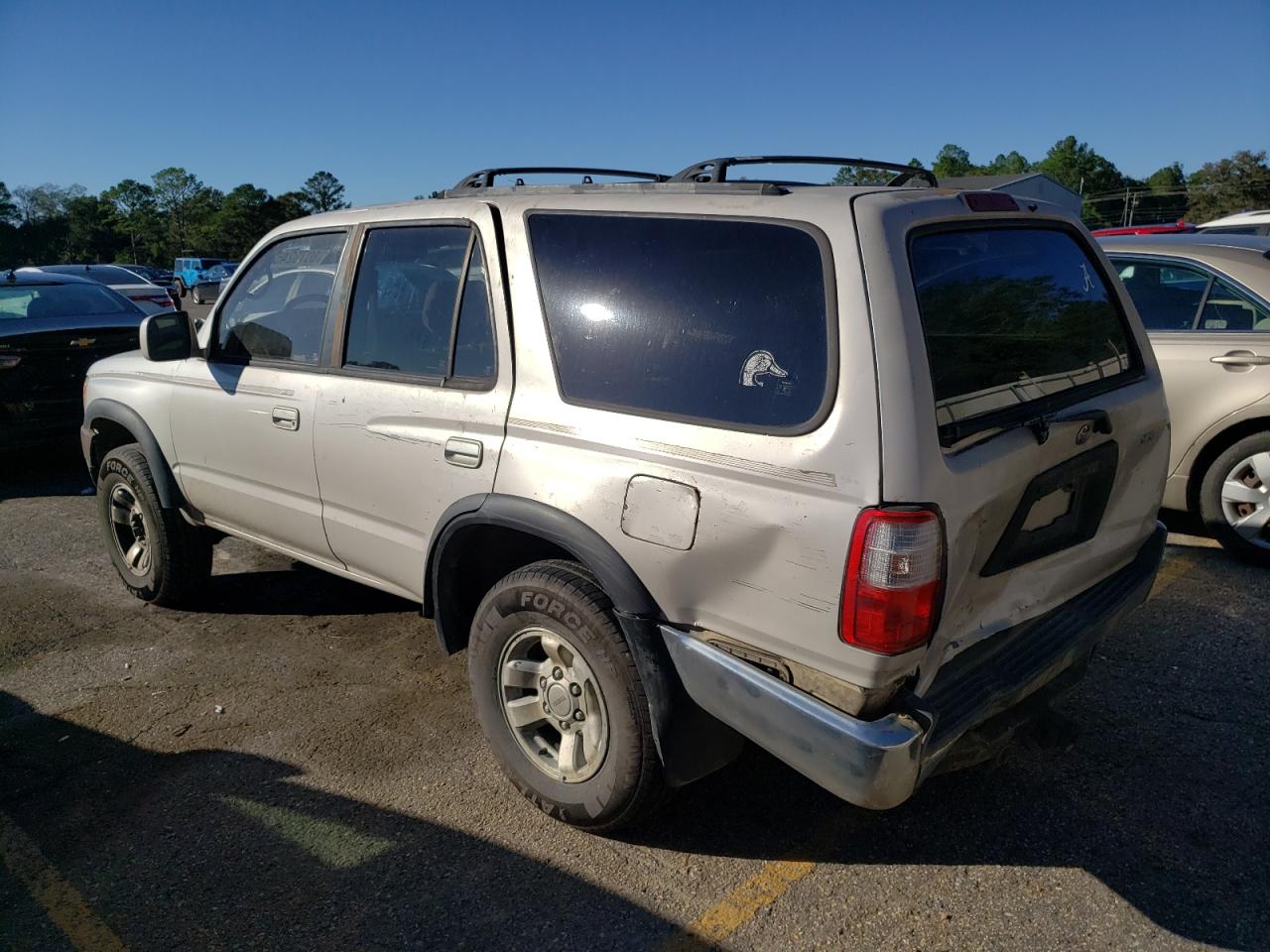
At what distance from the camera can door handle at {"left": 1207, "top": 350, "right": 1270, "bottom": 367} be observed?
492 centimetres

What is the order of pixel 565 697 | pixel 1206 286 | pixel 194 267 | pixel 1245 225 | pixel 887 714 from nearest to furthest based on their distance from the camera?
pixel 887 714, pixel 565 697, pixel 1206 286, pixel 1245 225, pixel 194 267

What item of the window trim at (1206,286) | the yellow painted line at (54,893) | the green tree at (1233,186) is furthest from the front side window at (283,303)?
the green tree at (1233,186)

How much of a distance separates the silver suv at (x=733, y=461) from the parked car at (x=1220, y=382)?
219 cm

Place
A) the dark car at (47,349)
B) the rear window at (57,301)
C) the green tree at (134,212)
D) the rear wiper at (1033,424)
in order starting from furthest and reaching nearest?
the green tree at (134,212) < the rear window at (57,301) < the dark car at (47,349) < the rear wiper at (1033,424)

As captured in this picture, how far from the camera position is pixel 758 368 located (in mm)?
2402

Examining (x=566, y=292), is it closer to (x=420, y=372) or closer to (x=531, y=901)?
(x=420, y=372)

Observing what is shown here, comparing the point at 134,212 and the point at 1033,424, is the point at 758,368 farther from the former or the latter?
the point at 134,212

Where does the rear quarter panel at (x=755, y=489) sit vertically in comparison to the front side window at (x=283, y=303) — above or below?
below

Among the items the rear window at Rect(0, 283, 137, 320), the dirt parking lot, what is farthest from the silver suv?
the rear window at Rect(0, 283, 137, 320)

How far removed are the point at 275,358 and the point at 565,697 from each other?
2.05 meters

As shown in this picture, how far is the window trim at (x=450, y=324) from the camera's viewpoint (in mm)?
3062

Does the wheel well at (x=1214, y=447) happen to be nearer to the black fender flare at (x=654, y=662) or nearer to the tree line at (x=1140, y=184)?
the black fender flare at (x=654, y=662)

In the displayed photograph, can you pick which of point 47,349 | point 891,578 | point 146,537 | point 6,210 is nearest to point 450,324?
point 891,578

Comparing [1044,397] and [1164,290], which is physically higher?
[1164,290]
